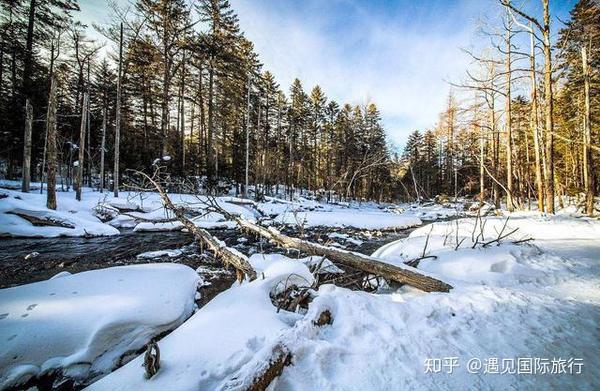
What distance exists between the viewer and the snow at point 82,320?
2.36 m

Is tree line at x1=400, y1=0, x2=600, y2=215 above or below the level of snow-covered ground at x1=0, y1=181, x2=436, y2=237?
above

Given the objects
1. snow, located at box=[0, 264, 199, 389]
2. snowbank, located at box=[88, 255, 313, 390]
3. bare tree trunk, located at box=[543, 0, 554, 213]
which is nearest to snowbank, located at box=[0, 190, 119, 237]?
snow, located at box=[0, 264, 199, 389]

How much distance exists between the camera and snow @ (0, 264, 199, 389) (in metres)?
2.36

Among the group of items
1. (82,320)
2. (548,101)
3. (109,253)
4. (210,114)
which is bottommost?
(109,253)

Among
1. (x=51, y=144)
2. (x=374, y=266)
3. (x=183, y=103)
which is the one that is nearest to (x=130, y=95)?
(x=183, y=103)

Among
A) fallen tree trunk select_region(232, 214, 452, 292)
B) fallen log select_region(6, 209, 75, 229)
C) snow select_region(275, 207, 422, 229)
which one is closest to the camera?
fallen tree trunk select_region(232, 214, 452, 292)

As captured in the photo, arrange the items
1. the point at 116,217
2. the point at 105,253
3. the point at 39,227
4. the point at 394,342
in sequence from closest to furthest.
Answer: the point at 394,342
the point at 105,253
the point at 39,227
the point at 116,217

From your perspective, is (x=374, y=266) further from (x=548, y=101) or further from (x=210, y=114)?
(x=210, y=114)

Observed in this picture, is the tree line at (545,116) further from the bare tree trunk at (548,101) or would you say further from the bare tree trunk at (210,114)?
the bare tree trunk at (210,114)

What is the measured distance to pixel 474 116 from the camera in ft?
50.3

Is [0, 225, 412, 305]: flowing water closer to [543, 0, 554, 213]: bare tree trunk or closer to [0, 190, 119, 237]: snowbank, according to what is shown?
[0, 190, 119, 237]: snowbank

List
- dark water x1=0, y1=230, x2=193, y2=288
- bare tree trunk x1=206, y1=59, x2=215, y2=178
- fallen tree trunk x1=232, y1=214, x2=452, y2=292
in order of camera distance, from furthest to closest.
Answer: bare tree trunk x1=206, y1=59, x2=215, y2=178 → dark water x1=0, y1=230, x2=193, y2=288 → fallen tree trunk x1=232, y1=214, x2=452, y2=292

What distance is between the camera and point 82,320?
9.20ft

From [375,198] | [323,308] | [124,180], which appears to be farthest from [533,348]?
[375,198]
